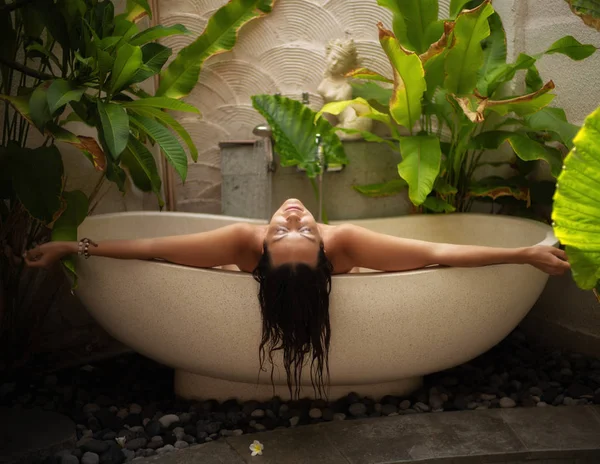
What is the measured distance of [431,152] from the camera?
7.63 feet

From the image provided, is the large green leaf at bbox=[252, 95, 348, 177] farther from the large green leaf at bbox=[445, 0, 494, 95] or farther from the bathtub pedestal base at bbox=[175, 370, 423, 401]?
the bathtub pedestal base at bbox=[175, 370, 423, 401]

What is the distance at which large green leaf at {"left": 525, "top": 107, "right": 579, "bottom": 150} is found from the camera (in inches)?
90.3

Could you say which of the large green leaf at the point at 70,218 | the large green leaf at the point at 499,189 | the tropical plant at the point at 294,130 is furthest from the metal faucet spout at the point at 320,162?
the large green leaf at the point at 70,218

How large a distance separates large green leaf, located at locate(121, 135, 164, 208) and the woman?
30 centimetres

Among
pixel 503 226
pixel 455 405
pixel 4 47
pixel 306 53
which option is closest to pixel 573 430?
pixel 455 405

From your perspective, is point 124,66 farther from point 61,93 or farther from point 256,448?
point 256,448

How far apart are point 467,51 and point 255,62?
3.25 feet

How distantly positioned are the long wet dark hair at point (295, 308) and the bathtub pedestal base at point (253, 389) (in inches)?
10.4

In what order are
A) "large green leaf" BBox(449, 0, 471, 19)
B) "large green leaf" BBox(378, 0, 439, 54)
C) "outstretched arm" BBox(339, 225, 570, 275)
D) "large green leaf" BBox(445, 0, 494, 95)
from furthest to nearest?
1. "large green leaf" BBox(449, 0, 471, 19)
2. "large green leaf" BBox(378, 0, 439, 54)
3. "large green leaf" BBox(445, 0, 494, 95)
4. "outstretched arm" BBox(339, 225, 570, 275)

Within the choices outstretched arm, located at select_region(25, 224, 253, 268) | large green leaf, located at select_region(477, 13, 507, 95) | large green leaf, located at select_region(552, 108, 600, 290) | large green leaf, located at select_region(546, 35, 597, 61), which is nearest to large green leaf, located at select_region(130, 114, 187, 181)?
outstretched arm, located at select_region(25, 224, 253, 268)

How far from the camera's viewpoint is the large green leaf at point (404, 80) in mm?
2227

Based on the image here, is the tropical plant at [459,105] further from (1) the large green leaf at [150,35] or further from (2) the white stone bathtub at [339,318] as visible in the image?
(1) the large green leaf at [150,35]

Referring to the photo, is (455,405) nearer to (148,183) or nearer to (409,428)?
(409,428)

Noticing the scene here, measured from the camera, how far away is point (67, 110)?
2.54m
